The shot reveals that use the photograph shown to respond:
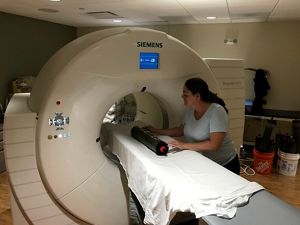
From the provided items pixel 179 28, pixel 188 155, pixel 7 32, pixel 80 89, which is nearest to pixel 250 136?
pixel 179 28

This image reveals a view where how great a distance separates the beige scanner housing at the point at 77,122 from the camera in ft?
4.85

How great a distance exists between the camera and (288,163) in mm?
3248

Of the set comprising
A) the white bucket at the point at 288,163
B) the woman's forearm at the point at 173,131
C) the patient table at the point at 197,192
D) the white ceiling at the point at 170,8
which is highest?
the white ceiling at the point at 170,8

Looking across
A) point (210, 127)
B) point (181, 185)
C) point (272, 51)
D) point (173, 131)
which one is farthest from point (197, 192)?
point (272, 51)

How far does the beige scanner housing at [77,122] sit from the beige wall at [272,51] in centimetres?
310

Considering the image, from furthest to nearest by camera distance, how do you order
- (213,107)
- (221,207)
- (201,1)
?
(201,1)
(213,107)
(221,207)

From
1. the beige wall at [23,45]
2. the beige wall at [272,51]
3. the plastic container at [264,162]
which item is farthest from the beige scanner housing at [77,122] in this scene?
the beige wall at [272,51]

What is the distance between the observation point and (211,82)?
194 cm

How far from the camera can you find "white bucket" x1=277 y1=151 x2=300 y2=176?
322 centimetres

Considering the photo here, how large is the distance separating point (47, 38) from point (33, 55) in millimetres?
494

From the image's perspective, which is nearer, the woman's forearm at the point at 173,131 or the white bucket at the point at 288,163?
the woman's forearm at the point at 173,131

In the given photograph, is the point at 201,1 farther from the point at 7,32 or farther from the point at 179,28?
the point at 7,32

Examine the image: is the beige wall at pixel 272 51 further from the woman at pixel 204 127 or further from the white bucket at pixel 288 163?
the woman at pixel 204 127

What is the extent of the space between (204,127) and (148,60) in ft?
1.75
